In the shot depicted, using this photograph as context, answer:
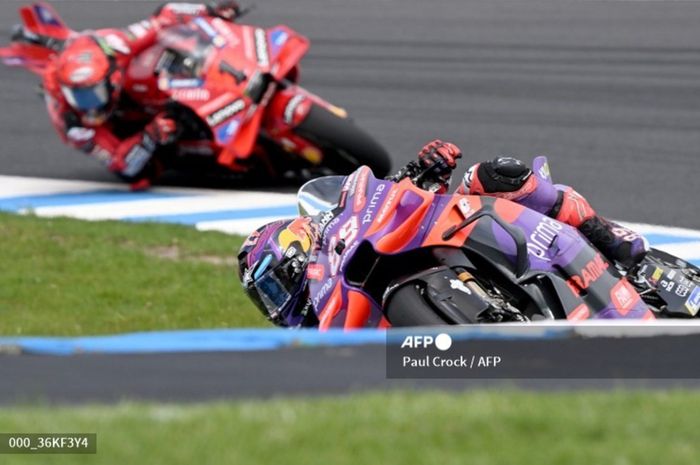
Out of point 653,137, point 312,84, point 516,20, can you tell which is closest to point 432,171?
point 653,137

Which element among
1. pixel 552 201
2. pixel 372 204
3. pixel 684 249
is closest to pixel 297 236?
pixel 372 204

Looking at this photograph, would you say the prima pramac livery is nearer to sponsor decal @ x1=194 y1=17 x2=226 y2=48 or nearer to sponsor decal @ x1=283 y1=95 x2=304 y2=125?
sponsor decal @ x1=283 y1=95 x2=304 y2=125

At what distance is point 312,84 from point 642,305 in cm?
1140

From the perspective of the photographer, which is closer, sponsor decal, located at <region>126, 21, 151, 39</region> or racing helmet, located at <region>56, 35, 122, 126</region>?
racing helmet, located at <region>56, 35, 122, 126</region>

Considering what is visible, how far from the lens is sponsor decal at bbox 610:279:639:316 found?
7383 millimetres

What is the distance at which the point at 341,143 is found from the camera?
1416cm

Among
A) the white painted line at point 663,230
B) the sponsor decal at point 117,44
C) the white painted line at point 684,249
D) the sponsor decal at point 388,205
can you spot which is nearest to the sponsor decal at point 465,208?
the sponsor decal at point 388,205

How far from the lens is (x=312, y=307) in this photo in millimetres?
7648

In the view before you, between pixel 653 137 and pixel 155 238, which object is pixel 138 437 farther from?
pixel 653 137

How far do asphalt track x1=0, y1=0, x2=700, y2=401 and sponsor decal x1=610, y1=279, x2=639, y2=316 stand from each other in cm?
518

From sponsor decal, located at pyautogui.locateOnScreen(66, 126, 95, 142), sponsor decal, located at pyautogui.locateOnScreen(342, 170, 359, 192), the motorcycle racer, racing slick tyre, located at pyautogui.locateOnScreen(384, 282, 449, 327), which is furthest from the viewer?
sponsor decal, located at pyautogui.locateOnScreen(66, 126, 95, 142)

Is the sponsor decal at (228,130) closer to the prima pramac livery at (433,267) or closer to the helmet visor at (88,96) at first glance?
the helmet visor at (88,96)

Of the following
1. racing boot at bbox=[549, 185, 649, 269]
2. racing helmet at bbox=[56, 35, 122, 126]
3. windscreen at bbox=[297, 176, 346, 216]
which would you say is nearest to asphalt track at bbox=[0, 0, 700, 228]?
racing helmet at bbox=[56, 35, 122, 126]

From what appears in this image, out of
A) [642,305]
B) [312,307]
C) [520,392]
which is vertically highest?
[520,392]
